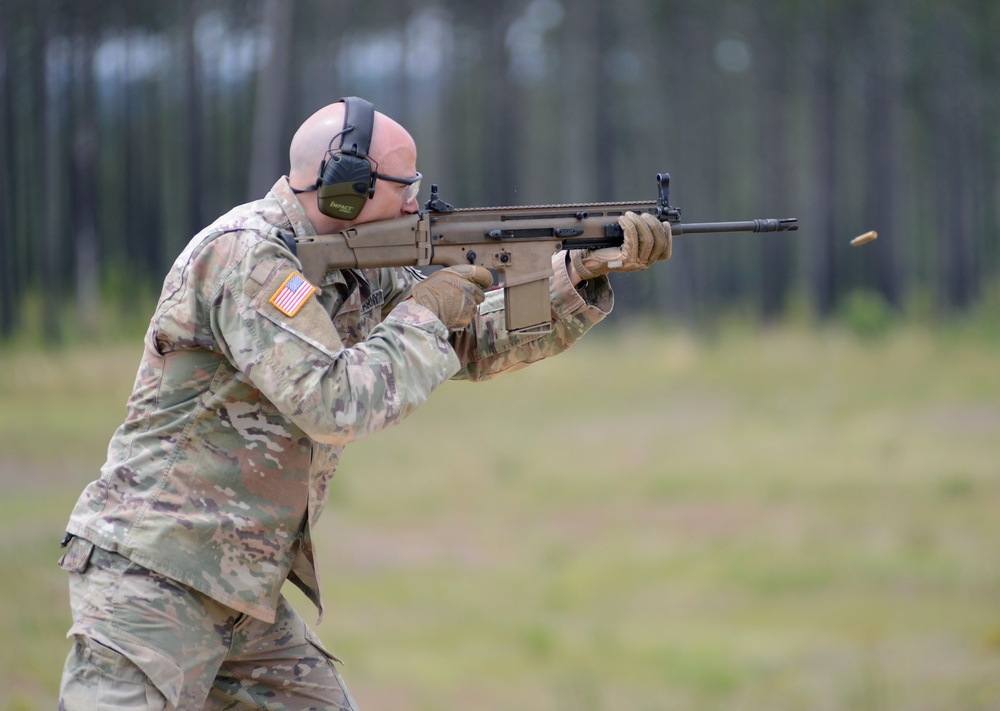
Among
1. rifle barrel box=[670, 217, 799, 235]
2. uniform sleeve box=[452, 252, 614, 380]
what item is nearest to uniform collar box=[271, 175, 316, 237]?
uniform sleeve box=[452, 252, 614, 380]

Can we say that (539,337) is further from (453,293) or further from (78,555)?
(78,555)

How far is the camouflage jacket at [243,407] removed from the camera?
2859 millimetres

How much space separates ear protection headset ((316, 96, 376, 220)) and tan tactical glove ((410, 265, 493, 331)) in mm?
281

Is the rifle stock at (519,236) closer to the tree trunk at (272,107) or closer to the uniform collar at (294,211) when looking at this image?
the uniform collar at (294,211)

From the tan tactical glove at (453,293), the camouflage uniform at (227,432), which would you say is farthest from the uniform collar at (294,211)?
the tan tactical glove at (453,293)

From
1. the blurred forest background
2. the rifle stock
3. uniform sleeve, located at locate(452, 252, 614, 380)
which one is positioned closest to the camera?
the rifle stock

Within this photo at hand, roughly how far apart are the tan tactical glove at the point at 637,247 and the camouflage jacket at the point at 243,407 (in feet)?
2.18

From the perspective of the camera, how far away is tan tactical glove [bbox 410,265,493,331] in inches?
124

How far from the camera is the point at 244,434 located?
3.06 m

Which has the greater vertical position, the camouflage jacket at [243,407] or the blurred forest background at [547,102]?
the blurred forest background at [547,102]

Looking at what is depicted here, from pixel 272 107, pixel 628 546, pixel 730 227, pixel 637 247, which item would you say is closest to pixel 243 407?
pixel 637 247

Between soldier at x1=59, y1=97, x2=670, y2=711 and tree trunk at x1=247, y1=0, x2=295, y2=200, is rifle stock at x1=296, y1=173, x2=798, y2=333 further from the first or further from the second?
tree trunk at x1=247, y1=0, x2=295, y2=200

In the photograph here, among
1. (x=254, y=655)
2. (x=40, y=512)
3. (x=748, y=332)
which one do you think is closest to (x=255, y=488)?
(x=254, y=655)

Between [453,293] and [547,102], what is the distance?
4037 centimetres
